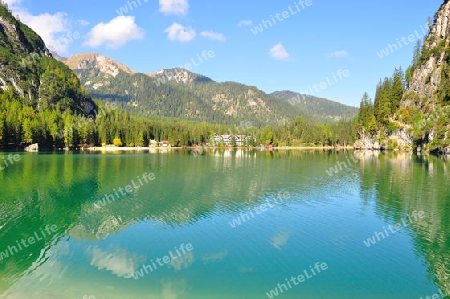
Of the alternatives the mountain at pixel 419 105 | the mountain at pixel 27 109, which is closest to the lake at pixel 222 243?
the mountain at pixel 419 105

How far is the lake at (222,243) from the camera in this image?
15.5m

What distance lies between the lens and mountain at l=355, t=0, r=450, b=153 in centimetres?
11148

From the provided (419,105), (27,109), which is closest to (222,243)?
(419,105)

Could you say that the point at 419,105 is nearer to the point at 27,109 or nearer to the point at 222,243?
the point at 222,243

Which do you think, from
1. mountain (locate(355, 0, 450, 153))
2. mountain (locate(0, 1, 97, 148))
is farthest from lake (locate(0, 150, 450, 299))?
mountain (locate(0, 1, 97, 148))

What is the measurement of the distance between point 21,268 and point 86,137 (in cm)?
15511

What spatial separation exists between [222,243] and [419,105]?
134m

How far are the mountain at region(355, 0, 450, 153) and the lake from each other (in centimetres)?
8609

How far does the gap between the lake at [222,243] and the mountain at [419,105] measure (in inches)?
3389

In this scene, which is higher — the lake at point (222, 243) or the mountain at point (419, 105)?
the mountain at point (419, 105)

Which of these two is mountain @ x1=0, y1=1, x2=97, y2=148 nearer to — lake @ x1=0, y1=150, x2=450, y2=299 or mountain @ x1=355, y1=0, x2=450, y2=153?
lake @ x1=0, y1=150, x2=450, y2=299

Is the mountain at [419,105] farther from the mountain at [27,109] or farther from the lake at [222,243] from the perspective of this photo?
the mountain at [27,109]

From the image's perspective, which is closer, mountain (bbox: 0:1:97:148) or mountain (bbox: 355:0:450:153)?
mountain (bbox: 355:0:450:153)

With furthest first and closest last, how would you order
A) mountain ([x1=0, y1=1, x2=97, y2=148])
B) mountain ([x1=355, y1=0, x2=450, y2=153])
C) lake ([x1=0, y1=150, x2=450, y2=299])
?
mountain ([x1=0, y1=1, x2=97, y2=148]) → mountain ([x1=355, y1=0, x2=450, y2=153]) → lake ([x1=0, y1=150, x2=450, y2=299])
